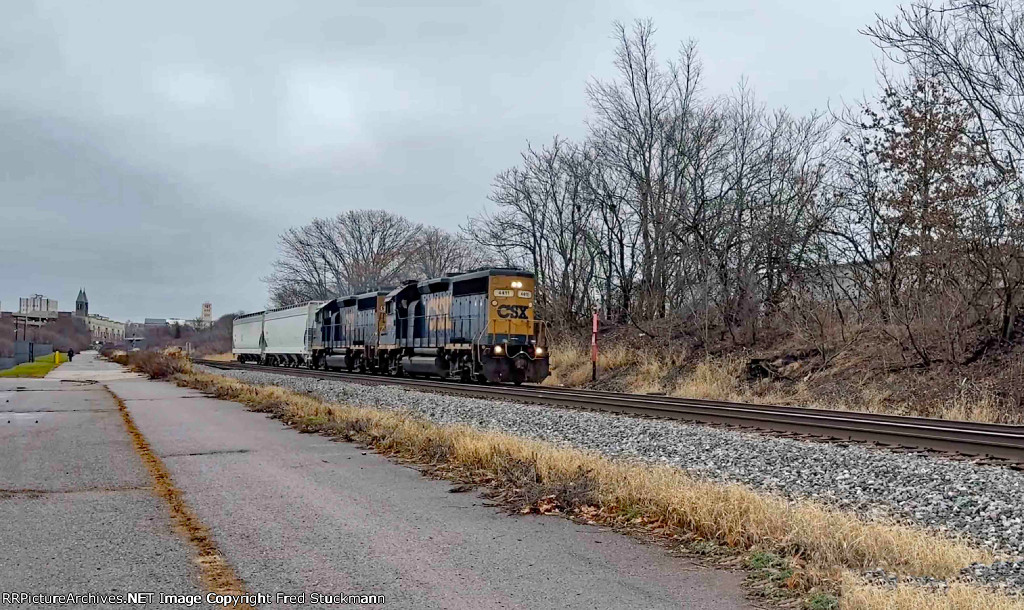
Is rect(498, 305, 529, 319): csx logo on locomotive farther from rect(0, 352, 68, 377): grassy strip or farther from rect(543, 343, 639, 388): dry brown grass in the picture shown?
rect(0, 352, 68, 377): grassy strip

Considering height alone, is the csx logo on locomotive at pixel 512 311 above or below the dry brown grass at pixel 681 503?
above

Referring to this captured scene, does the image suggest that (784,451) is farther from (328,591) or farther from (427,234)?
(427,234)

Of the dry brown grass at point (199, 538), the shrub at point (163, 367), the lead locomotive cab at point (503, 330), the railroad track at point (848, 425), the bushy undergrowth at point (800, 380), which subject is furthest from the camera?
the shrub at point (163, 367)

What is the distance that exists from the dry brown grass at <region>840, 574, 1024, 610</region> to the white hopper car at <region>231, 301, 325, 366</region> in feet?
138

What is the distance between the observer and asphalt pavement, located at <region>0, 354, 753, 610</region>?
15.3 ft

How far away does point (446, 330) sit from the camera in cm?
2847

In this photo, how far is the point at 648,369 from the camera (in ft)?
84.9

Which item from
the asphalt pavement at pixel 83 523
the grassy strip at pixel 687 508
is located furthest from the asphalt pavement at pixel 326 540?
the grassy strip at pixel 687 508

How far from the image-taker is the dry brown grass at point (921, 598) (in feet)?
13.5

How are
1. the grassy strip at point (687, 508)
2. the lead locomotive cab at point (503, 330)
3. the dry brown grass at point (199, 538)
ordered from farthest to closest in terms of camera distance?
the lead locomotive cab at point (503, 330) → the grassy strip at point (687, 508) → the dry brown grass at point (199, 538)

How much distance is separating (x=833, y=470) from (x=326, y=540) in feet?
18.0

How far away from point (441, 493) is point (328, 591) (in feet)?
10.3

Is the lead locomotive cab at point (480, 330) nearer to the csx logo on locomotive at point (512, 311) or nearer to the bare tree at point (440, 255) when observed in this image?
the csx logo on locomotive at point (512, 311)

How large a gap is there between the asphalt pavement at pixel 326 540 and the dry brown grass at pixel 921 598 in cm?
57
